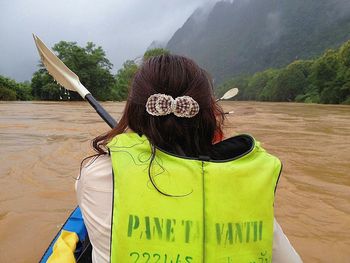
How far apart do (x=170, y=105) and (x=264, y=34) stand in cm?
A: 12901

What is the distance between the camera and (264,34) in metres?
122

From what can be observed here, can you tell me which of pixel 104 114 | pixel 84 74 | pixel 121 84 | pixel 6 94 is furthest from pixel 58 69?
pixel 121 84

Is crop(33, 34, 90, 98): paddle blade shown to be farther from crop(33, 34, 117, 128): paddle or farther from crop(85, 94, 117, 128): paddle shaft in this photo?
crop(85, 94, 117, 128): paddle shaft

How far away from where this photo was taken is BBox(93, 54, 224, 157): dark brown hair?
110cm

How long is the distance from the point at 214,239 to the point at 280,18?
5167 inches

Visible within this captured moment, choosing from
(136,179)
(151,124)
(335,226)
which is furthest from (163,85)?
(335,226)

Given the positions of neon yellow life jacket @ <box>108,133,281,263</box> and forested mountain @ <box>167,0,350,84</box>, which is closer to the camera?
neon yellow life jacket @ <box>108,133,281,263</box>

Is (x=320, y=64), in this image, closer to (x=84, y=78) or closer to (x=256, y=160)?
(x=84, y=78)

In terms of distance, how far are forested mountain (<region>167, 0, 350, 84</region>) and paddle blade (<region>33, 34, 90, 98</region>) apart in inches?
3342

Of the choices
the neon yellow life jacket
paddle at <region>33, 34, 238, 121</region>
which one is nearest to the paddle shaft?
paddle at <region>33, 34, 238, 121</region>

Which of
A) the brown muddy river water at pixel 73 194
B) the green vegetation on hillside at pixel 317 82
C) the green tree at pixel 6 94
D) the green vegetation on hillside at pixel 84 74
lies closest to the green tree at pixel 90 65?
the green vegetation on hillside at pixel 84 74

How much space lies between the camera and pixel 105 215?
3.35ft

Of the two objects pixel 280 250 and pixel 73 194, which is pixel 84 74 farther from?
pixel 280 250

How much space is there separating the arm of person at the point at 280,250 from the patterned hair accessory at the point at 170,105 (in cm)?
43
